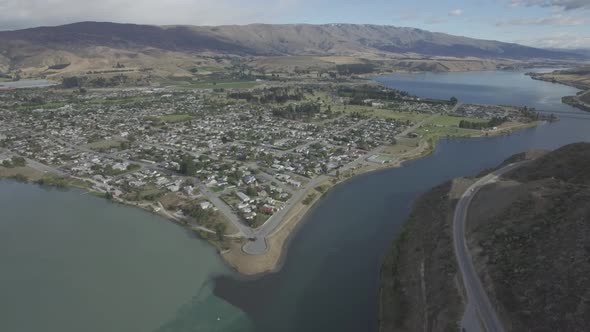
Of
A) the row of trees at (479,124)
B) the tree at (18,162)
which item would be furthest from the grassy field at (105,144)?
the row of trees at (479,124)

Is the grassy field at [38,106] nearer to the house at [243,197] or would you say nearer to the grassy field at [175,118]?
the grassy field at [175,118]

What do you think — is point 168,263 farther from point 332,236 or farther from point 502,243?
point 502,243

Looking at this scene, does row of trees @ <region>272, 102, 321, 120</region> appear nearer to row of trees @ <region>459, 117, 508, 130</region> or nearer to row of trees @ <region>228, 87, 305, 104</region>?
row of trees @ <region>228, 87, 305, 104</region>

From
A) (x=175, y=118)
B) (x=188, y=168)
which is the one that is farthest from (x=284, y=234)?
(x=175, y=118)

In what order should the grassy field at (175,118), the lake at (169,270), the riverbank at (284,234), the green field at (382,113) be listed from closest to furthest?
the lake at (169,270), the riverbank at (284,234), the grassy field at (175,118), the green field at (382,113)

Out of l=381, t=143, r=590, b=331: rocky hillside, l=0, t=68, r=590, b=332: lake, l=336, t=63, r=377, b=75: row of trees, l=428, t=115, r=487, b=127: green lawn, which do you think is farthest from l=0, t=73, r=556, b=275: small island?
l=336, t=63, r=377, b=75: row of trees

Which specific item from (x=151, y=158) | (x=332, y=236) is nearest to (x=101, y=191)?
(x=151, y=158)
